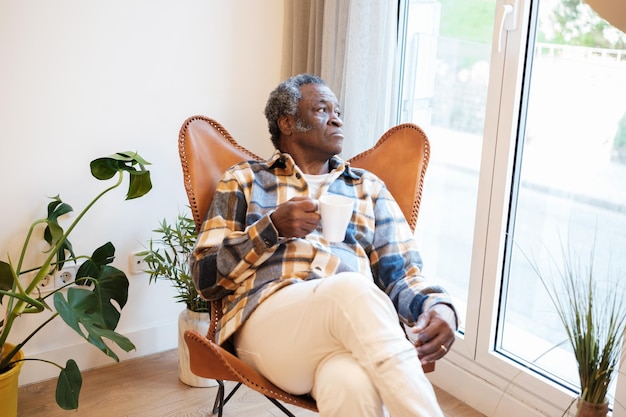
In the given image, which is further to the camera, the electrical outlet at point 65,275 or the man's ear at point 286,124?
the electrical outlet at point 65,275

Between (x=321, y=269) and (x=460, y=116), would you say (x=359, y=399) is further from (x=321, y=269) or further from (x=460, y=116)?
(x=460, y=116)

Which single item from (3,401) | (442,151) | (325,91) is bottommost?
(3,401)

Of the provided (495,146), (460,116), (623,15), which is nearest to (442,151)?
(460,116)

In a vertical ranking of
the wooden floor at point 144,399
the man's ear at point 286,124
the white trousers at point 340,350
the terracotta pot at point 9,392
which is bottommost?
the wooden floor at point 144,399

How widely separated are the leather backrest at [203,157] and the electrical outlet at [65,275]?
0.72 meters

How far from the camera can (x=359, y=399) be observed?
1618 millimetres

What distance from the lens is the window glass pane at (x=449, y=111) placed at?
99.7 inches

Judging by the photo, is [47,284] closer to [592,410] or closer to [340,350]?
[340,350]

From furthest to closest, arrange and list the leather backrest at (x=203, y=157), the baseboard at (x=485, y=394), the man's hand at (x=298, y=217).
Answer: the baseboard at (x=485, y=394) → the leather backrest at (x=203, y=157) → the man's hand at (x=298, y=217)

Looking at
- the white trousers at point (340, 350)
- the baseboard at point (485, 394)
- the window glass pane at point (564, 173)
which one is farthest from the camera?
the baseboard at point (485, 394)

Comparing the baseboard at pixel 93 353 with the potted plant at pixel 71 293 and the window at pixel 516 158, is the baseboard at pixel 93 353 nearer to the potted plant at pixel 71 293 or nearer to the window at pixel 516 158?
the potted plant at pixel 71 293

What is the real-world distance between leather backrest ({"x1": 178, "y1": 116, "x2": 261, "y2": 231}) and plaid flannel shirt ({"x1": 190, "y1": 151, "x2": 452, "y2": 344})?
0.11 meters

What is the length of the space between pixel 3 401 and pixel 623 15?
201cm

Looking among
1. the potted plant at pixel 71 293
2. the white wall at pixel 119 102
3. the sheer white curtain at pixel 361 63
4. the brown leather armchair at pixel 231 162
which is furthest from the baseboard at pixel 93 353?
the sheer white curtain at pixel 361 63
